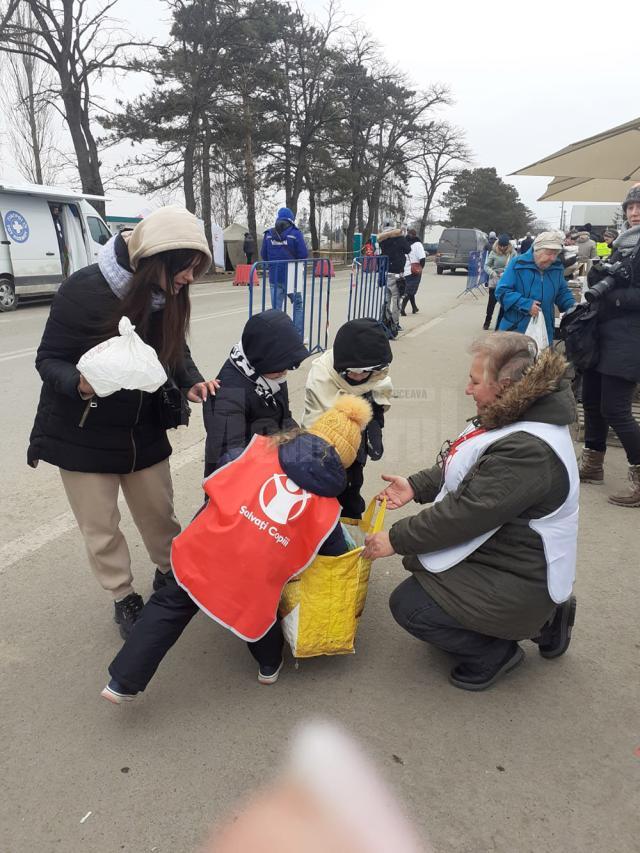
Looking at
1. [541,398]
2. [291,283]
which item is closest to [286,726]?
[541,398]

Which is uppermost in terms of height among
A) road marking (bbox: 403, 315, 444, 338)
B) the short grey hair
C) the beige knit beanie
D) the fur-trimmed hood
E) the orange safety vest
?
the beige knit beanie

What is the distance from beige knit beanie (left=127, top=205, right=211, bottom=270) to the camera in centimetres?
208

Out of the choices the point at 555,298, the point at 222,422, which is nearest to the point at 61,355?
the point at 222,422

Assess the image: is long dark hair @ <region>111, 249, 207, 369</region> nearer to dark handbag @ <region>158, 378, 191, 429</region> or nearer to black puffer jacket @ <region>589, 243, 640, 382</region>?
dark handbag @ <region>158, 378, 191, 429</region>

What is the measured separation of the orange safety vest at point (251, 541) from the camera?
6.58 feet

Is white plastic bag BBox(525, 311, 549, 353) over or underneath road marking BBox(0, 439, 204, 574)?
over

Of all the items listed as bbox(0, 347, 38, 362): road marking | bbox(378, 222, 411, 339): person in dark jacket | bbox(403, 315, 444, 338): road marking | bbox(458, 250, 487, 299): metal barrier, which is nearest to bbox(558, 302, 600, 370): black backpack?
bbox(378, 222, 411, 339): person in dark jacket

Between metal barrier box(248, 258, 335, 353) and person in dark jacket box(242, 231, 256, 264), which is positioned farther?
person in dark jacket box(242, 231, 256, 264)

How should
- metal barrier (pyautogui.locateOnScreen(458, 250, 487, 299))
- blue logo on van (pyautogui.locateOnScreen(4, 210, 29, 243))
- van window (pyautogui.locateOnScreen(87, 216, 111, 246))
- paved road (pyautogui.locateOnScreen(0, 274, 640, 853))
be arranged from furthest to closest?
metal barrier (pyautogui.locateOnScreen(458, 250, 487, 299)) → van window (pyautogui.locateOnScreen(87, 216, 111, 246)) → blue logo on van (pyautogui.locateOnScreen(4, 210, 29, 243)) → paved road (pyautogui.locateOnScreen(0, 274, 640, 853))

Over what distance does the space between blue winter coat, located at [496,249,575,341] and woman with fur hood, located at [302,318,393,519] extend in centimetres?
263

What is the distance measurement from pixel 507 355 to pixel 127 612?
185 centimetres

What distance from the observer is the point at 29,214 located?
11891 millimetres

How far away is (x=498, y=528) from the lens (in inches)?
84.6

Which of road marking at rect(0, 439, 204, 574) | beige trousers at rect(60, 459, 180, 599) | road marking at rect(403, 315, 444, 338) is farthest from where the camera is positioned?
road marking at rect(403, 315, 444, 338)
